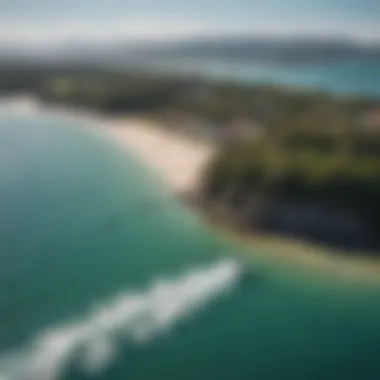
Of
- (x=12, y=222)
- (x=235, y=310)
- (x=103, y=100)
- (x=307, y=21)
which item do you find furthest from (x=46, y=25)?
(x=235, y=310)

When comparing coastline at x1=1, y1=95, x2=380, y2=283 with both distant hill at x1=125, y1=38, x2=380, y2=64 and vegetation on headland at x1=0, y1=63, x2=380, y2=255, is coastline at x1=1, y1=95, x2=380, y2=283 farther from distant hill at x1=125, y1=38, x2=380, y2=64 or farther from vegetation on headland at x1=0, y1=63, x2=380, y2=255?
distant hill at x1=125, y1=38, x2=380, y2=64

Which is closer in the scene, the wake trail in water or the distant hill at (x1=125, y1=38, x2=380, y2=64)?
the wake trail in water

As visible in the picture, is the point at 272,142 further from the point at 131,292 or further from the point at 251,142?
the point at 131,292

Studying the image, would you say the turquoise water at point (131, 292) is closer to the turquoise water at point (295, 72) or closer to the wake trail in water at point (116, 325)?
the wake trail in water at point (116, 325)

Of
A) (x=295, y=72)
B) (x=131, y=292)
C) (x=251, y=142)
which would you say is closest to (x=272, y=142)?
(x=251, y=142)

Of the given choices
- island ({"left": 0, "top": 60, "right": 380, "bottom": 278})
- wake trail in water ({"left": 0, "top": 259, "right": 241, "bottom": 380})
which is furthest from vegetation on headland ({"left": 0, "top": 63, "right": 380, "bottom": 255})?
wake trail in water ({"left": 0, "top": 259, "right": 241, "bottom": 380})

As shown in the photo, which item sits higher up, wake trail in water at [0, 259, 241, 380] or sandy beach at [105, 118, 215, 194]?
sandy beach at [105, 118, 215, 194]

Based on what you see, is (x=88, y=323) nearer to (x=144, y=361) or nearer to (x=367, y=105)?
(x=144, y=361)

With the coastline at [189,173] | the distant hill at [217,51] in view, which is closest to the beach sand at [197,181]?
the coastline at [189,173]
